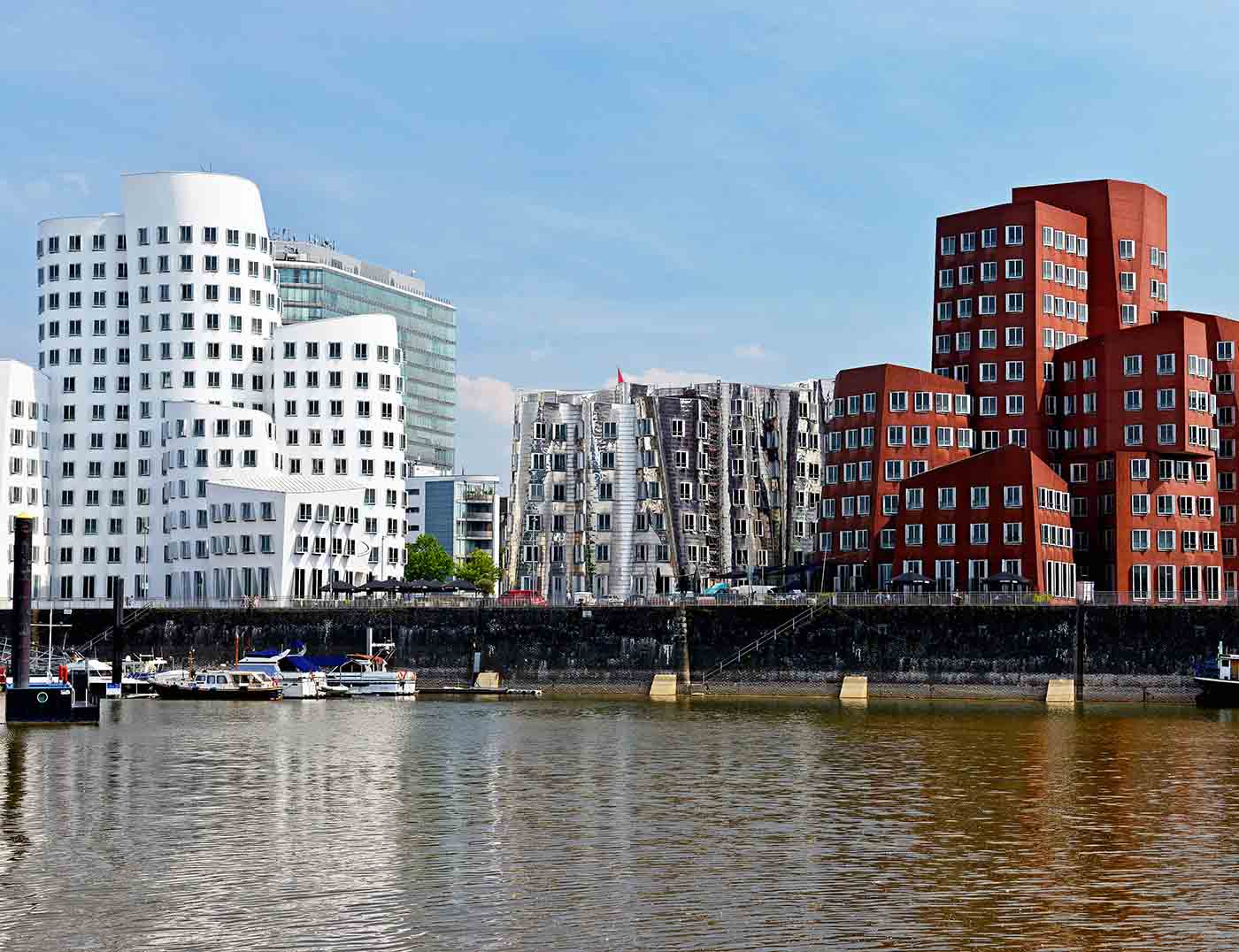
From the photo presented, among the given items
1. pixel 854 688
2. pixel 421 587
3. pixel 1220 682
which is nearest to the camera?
pixel 1220 682

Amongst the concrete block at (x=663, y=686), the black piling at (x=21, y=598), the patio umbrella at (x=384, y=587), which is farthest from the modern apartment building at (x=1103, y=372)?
the black piling at (x=21, y=598)

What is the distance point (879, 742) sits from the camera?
103 m

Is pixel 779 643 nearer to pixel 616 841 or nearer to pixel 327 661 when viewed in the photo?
pixel 327 661

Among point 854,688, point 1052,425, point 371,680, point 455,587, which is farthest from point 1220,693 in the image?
point 455,587

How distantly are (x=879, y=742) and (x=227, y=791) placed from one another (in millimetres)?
41101

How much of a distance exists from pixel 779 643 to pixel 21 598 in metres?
69.6

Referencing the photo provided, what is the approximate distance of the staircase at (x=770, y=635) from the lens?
157 m

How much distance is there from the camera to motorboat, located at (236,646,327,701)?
510ft

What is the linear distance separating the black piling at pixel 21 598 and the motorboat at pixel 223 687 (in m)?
43.9

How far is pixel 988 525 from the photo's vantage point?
6604 inches

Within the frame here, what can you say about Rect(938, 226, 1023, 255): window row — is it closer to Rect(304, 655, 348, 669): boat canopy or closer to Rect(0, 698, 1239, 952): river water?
Rect(304, 655, 348, 669): boat canopy

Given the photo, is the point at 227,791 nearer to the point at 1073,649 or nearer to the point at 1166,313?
the point at 1073,649

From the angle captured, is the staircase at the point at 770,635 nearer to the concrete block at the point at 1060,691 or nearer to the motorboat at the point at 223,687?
the concrete block at the point at 1060,691

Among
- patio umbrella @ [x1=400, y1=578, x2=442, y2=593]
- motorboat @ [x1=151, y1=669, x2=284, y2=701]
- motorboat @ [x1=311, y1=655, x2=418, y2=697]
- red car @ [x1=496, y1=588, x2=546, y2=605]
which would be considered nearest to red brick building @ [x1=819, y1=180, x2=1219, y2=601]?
red car @ [x1=496, y1=588, x2=546, y2=605]
